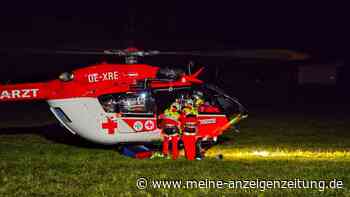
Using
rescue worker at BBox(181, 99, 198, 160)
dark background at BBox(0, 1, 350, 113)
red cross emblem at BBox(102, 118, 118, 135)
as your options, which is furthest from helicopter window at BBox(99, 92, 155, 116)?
dark background at BBox(0, 1, 350, 113)

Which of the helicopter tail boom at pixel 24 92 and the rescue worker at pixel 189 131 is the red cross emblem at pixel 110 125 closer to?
the helicopter tail boom at pixel 24 92

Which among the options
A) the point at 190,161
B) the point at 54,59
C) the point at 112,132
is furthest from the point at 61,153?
the point at 54,59

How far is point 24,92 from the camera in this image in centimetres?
1390

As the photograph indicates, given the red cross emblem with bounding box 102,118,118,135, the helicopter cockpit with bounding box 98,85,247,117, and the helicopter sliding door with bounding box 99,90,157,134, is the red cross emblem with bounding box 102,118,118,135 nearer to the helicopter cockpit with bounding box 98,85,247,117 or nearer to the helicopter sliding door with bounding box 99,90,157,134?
the helicopter sliding door with bounding box 99,90,157,134

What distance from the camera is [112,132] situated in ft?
45.9

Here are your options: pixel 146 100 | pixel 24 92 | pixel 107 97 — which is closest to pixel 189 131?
pixel 146 100

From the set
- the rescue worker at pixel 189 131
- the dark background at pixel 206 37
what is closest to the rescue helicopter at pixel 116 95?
the rescue worker at pixel 189 131

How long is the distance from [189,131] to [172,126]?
57cm

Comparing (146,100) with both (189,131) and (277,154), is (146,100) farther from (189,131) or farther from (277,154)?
(277,154)

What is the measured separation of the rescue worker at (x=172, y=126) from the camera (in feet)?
44.0

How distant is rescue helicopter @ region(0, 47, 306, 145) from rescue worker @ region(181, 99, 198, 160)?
2.56 ft

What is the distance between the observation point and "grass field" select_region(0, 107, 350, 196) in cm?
→ 975

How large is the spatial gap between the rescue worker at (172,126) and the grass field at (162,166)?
1.83 feet

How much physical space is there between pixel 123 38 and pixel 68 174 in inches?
2142
